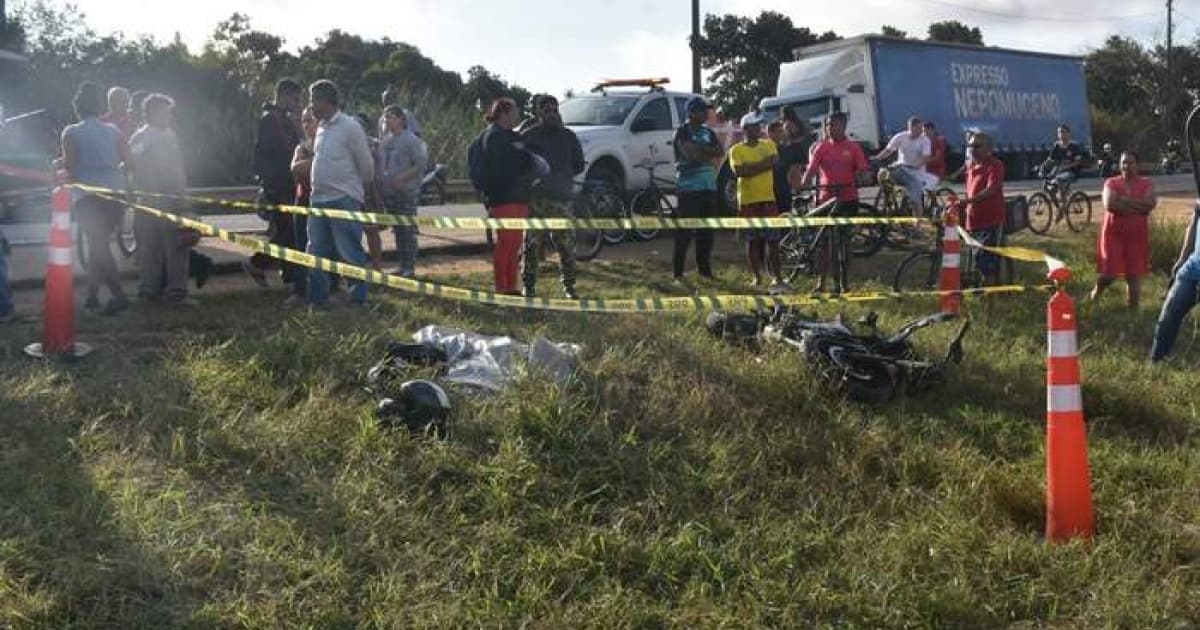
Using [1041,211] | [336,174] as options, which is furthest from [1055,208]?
[336,174]

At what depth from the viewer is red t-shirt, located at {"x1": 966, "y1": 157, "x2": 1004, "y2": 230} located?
984 cm

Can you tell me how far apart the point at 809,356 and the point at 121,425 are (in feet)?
11.5

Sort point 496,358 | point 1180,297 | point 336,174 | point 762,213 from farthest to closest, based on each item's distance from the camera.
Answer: point 762,213, point 336,174, point 1180,297, point 496,358

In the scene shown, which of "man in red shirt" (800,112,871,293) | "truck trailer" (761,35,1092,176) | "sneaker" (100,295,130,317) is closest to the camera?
"sneaker" (100,295,130,317)

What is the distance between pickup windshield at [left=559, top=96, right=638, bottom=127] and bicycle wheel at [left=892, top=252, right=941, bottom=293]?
240 inches

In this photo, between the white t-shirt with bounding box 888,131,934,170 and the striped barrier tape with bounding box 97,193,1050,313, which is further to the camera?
the white t-shirt with bounding box 888,131,934,170

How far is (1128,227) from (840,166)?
2.73 metres

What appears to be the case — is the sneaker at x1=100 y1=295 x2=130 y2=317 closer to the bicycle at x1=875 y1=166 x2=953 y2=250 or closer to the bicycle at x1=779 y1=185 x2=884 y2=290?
the bicycle at x1=779 y1=185 x2=884 y2=290

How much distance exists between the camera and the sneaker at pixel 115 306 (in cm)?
836

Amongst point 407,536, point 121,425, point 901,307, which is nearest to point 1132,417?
point 901,307

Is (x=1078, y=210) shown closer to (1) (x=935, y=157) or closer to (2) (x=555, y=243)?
(1) (x=935, y=157)

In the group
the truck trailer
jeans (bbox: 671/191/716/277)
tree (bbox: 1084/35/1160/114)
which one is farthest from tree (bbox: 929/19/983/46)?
jeans (bbox: 671/191/716/277)

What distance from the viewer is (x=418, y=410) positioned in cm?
511

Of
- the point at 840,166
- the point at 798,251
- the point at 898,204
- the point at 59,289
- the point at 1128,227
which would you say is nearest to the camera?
the point at 59,289
